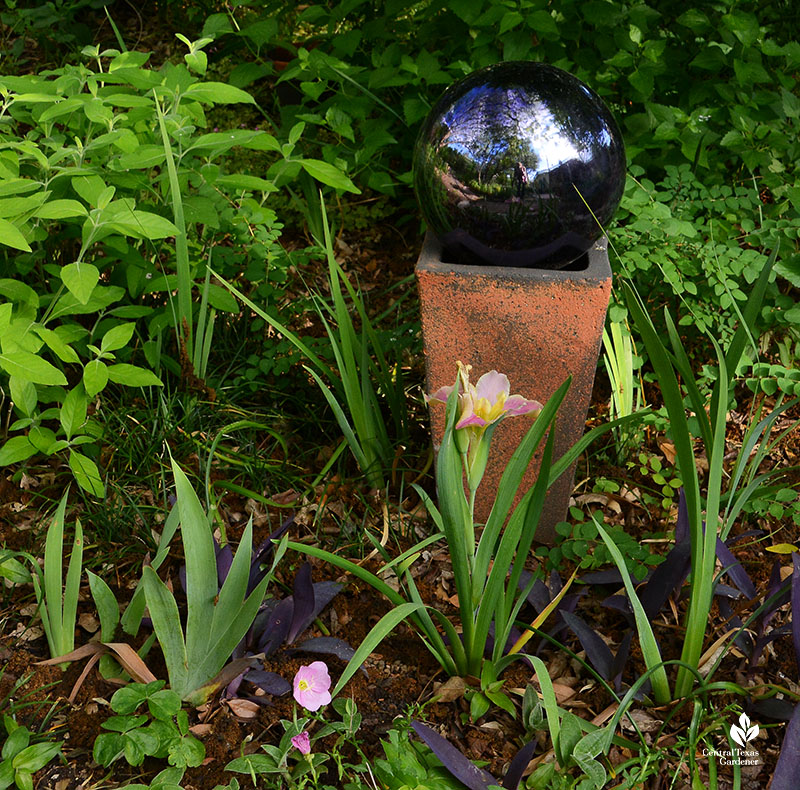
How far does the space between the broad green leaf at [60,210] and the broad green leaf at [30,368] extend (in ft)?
0.93

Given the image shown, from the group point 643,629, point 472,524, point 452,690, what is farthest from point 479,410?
point 452,690

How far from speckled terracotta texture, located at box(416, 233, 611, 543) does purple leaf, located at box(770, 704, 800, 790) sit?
0.71m

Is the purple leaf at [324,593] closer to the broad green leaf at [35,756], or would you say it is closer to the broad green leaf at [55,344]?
the broad green leaf at [35,756]

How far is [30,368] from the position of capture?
1.65 meters

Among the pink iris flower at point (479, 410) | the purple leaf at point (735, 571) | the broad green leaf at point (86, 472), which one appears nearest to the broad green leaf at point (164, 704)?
the broad green leaf at point (86, 472)

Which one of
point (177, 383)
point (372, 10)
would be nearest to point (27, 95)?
point (177, 383)

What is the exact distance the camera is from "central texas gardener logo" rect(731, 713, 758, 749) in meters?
1.49

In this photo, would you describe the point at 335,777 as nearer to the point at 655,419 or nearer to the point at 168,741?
the point at 168,741

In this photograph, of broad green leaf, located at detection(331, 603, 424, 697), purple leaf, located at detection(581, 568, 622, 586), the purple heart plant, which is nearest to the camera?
broad green leaf, located at detection(331, 603, 424, 697)

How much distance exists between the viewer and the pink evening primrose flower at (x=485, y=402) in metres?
1.38

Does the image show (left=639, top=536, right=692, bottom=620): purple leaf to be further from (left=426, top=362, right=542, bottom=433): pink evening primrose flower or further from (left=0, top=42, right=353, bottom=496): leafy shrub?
(left=0, top=42, right=353, bottom=496): leafy shrub

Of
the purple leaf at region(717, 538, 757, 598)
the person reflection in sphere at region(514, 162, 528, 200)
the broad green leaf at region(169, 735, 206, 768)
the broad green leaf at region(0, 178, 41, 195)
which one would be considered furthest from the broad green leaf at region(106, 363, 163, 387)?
the purple leaf at region(717, 538, 757, 598)

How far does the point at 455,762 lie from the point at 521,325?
86cm

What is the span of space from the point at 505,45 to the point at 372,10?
711mm
